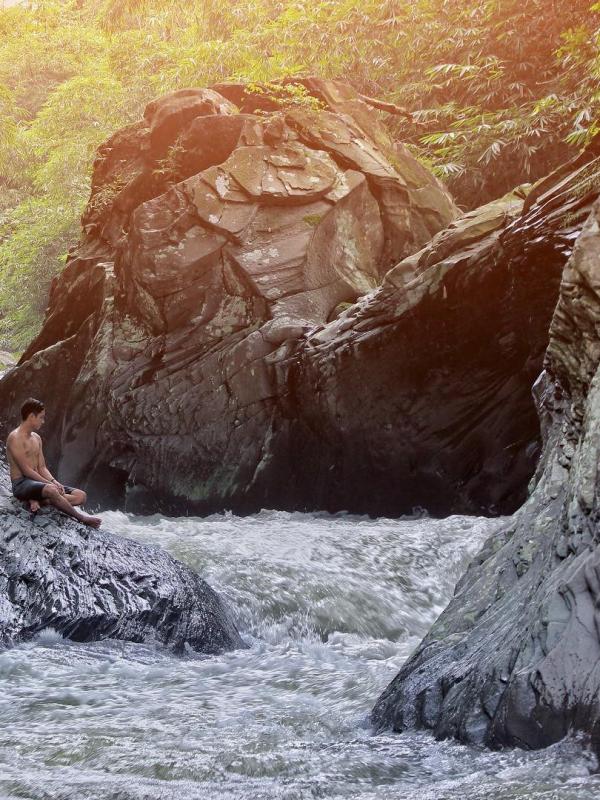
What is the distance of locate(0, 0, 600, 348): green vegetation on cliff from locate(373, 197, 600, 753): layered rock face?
556 cm

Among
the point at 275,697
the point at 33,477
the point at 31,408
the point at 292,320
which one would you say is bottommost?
the point at 275,697

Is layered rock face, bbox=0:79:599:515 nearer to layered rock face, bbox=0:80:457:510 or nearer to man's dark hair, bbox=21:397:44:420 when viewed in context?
layered rock face, bbox=0:80:457:510

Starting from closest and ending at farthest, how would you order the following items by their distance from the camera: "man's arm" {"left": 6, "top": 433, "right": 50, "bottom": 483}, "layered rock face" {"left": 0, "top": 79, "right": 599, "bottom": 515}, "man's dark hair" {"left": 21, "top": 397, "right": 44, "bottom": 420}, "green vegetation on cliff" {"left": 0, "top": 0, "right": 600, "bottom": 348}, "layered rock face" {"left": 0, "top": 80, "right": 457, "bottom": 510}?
"man's arm" {"left": 6, "top": 433, "right": 50, "bottom": 483}
"man's dark hair" {"left": 21, "top": 397, "right": 44, "bottom": 420}
"layered rock face" {"left": 0, "top": 79, "right": 599, "bottom": 515}
"layered rock face" {"left": 0, "top": 80, "right": 457, "bottom": 510}
"green vegetation on cliff" {"left": 0, "top": 0, "right": 600, "bottom": 348}

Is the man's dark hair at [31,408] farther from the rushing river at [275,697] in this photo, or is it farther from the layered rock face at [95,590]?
the rushing river at [275,697]

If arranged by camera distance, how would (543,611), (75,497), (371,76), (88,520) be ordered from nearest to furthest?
(543,611) → (88,520) → (75,497) → (371,76)

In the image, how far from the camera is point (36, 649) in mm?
5793

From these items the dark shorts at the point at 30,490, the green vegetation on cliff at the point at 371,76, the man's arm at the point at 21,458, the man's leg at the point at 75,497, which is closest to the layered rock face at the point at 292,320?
the green vegetation on cliff at the point at 371,76

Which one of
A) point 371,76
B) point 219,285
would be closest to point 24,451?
point 219,285

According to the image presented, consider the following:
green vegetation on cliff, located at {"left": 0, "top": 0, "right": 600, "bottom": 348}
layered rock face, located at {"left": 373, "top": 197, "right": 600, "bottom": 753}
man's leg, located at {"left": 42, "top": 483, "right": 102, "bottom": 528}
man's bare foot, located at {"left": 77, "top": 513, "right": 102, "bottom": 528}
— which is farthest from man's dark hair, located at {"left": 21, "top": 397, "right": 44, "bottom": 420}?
green vegetation on cliff, located at {"left": 0, "top": 0, "right": 600, "bottom": 348}

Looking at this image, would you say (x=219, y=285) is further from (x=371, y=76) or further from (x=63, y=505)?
(x=371, y=76)

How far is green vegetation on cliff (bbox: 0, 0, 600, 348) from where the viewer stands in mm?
15383

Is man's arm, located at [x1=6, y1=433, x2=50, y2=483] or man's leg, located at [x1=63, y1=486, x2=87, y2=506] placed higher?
man's arm, located at [x1=6, y1=433, x2=50, y2=483]

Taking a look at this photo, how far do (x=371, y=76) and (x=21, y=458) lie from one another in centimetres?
1381

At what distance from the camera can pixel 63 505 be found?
7.21 metres
